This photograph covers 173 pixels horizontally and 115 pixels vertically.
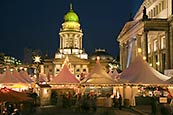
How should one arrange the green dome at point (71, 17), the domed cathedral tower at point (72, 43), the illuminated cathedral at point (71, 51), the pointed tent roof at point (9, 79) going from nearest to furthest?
the pointed tent roof at point (9, 79) → the illuminated cathedral at point (71, 51) → the domed cathedral tower at point (72, 43) → the green dome at point (71, 17)

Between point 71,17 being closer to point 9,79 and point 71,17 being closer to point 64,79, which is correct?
point 9,79

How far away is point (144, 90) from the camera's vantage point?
133 ft

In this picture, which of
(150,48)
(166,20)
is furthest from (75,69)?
(166,20)

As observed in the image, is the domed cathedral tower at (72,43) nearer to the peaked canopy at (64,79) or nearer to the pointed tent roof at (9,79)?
the pointed tent roof at (9,79)

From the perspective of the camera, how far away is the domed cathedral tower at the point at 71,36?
119m

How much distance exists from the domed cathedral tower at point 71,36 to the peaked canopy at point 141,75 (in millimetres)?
87359

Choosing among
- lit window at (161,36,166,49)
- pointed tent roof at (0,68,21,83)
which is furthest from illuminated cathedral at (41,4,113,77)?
pointed tent roof at (0,68,21,83)

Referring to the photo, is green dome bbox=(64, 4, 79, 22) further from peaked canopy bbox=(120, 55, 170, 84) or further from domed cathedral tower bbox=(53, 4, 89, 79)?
peaked canopy bbox=(120, 55, 170, 84)

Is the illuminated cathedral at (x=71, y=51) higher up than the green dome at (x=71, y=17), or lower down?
lower down

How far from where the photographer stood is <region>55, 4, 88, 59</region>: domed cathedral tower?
4673 inches

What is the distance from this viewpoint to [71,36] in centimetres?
11906

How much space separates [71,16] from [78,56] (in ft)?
45.0

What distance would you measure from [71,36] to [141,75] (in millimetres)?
91818

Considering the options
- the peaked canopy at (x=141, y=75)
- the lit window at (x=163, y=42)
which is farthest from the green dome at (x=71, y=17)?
the peaked canopy at (x=141, y=75)
